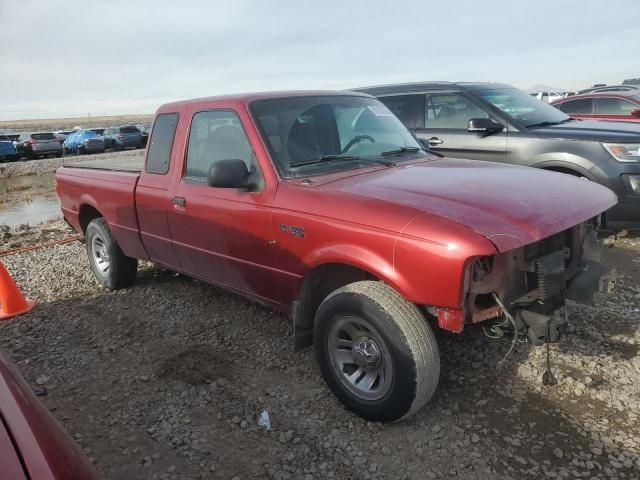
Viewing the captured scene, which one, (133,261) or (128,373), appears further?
(133,261)

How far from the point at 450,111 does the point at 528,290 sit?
443cm

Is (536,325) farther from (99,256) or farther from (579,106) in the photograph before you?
(579,106)

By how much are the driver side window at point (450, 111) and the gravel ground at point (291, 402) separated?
9.34 feet

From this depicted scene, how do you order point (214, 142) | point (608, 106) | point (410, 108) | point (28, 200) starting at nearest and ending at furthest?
point (214, 142)
point (410, 108)
point (608, 106)
point (28, 200)

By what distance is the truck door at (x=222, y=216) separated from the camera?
3.51 meters

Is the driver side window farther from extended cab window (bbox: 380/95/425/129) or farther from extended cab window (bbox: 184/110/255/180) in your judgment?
extended cab window (bbox: 184/110/255/180)

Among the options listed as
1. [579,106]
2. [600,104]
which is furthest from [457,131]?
[600,104]

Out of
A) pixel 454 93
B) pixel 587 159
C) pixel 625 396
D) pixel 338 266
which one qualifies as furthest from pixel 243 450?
pixel 454 93

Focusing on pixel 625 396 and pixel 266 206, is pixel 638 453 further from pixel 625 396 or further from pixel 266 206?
pixel 266 206

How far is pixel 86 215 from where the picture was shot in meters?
5.79

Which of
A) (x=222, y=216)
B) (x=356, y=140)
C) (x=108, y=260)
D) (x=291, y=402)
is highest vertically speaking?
(x=356, y=140)

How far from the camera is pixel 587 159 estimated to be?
579cm

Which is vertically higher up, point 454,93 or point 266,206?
point 454,93

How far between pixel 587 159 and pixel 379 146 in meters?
3.09
